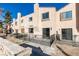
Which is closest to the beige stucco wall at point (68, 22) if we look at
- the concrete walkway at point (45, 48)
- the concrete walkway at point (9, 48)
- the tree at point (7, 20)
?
the concrete walkway at point (45, 48)

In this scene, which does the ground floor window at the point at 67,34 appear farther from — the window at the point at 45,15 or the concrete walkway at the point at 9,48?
the concrete walkway at the point at 9,48

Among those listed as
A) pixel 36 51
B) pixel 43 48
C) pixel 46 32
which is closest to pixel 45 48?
pixel 43 48

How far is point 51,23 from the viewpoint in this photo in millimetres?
2709

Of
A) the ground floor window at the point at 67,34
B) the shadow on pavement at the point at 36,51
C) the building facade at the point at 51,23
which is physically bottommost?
the shadow on pavement at the point at 36,51

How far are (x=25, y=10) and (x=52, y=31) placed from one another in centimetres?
61

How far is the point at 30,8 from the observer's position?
271 centimetres

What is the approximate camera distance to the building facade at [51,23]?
8.56 feet

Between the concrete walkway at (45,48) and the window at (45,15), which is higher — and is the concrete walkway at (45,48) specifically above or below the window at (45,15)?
below

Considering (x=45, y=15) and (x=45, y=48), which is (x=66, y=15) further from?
(x=45, y=48)

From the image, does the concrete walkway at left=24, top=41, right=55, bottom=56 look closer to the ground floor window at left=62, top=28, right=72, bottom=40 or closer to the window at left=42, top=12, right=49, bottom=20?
the ground floor window at left=62, top=28, right=72, bottom=40

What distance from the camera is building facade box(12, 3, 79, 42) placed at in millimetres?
2609

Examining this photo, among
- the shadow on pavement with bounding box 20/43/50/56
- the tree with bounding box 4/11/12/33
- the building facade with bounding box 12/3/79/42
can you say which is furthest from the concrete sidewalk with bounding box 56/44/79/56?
the tree with bounding box 4/11/12/33

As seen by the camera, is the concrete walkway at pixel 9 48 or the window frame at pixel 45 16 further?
the window frame at pixel 45 16

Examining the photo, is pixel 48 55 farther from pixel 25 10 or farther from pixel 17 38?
pixel 25 10
